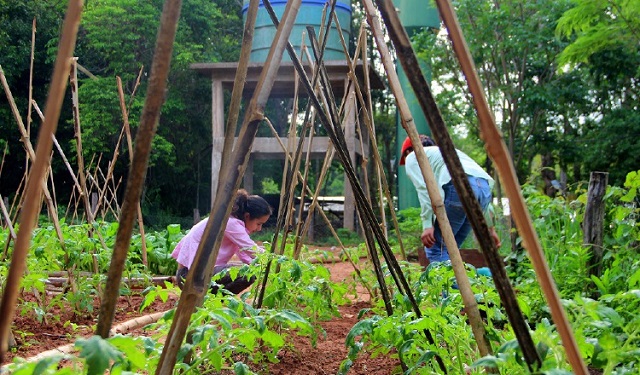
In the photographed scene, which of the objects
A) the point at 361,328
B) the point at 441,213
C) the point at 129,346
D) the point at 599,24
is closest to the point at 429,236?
the point at 361,328

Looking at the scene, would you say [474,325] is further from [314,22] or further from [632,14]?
[314,22]

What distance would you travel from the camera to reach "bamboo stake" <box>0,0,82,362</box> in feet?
2.60

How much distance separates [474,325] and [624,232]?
254 cm

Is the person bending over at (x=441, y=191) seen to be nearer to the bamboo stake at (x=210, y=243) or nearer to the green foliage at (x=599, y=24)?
the bamboo stake at (x=210, y=243)

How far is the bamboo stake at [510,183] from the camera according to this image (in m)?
1.04

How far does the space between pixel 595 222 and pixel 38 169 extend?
3407 millimetres

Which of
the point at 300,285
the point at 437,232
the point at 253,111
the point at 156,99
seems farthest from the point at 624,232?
the point at 156,99

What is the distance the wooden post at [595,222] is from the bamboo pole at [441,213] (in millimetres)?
2102

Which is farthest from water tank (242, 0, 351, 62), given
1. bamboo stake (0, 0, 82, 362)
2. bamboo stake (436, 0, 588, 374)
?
bamboo stake (0, 0, 82, 362)

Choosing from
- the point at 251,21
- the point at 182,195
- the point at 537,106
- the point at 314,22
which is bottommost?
the point at 182,195

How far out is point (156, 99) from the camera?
0.99m

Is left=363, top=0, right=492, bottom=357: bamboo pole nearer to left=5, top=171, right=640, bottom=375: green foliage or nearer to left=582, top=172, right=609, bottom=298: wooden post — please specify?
left=5, top=171, right=640, bottom=375: green foliage

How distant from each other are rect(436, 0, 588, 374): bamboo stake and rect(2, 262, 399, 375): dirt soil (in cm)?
158

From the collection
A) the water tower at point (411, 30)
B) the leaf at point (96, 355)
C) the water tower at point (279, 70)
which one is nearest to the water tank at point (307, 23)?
the water tower at point (279, 70)
